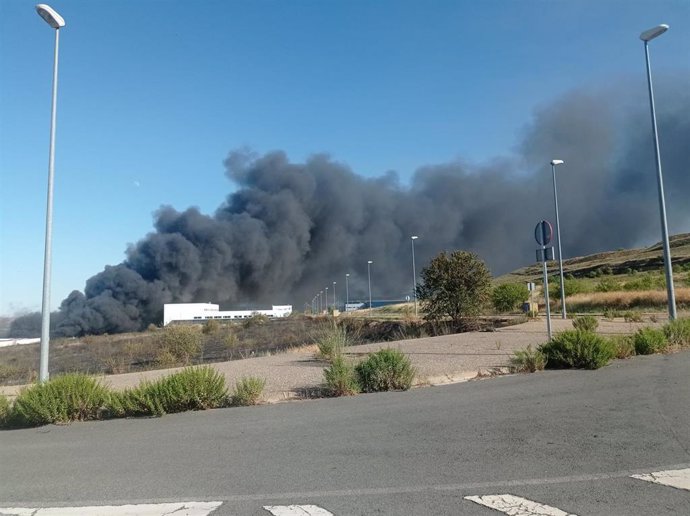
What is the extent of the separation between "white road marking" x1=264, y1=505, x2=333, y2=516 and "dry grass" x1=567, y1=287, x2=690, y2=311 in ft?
107

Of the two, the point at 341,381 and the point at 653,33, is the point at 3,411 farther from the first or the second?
the point at 653,33

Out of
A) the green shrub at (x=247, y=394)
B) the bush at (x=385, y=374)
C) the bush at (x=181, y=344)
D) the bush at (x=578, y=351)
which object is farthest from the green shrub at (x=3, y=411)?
the bush at (x=181, y=344)

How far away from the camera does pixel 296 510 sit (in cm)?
448

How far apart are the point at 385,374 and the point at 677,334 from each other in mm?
8293

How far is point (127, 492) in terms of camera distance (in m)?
5.16

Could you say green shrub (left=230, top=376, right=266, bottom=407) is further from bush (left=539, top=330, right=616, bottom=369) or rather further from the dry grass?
the dry grass

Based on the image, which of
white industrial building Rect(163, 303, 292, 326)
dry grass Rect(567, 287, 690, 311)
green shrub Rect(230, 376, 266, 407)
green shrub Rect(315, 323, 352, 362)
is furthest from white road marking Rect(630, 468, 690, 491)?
white industrial building Rect(163, 303, 292, 326)

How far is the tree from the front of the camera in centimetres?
2552

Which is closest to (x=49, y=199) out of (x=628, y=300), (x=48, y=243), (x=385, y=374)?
(x=48, y=243)

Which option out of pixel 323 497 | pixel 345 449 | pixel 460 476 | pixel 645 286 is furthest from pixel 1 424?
pixel 645 286

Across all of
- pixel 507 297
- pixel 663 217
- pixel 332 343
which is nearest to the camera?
pixel 332 343

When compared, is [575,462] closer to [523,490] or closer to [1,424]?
[523,490]

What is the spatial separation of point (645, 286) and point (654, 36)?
3557 centimetres

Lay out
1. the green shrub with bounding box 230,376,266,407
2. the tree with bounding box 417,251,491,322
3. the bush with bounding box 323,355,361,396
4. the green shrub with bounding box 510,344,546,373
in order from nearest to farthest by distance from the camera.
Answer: the green shrub with bounding box 230,376,266,407, the bush with bounding box 323,355,361,396, the green shrub with bounding box 510,344,546,373, the tree with bounding box 417,251,491,322
